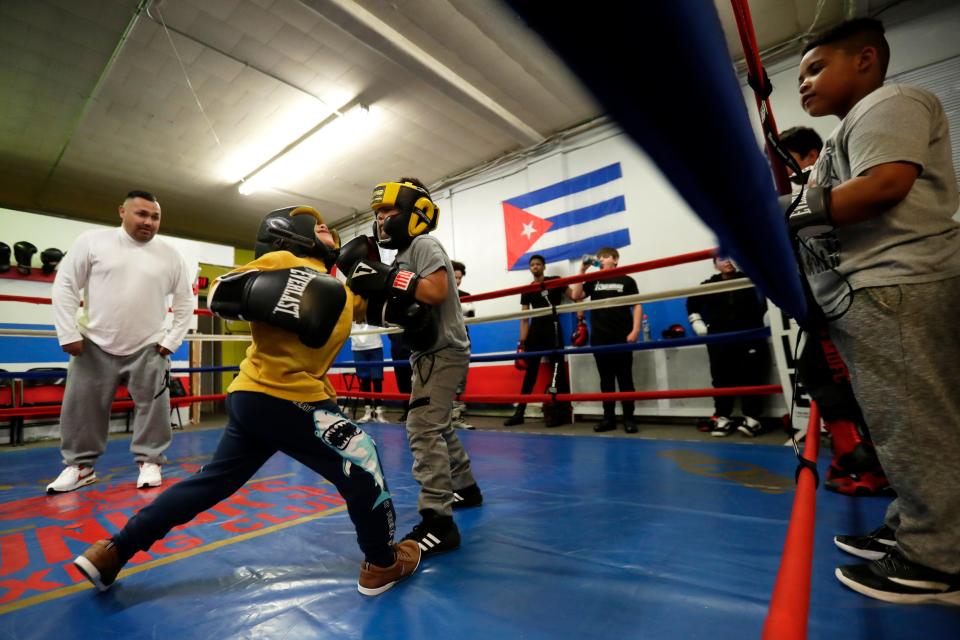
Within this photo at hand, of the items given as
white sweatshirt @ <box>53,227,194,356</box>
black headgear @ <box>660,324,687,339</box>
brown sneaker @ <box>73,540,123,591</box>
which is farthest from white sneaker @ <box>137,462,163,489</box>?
black headgear @ <box>660,324,687,339</box>

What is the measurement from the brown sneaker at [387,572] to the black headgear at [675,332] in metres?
3.31

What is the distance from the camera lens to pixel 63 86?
410 centimetres

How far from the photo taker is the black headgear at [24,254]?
4891 millimetres

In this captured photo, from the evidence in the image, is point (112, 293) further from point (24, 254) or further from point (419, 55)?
point (24, 254)

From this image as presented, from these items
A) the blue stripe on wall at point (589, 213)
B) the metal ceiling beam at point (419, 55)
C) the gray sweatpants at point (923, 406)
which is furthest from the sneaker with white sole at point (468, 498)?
the blue stripe on wall at point (589, 213)

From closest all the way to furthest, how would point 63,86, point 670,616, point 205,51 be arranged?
point 670,616 < point 205,51 < point 63,86

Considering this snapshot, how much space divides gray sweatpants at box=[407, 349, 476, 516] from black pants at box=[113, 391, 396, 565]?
30 centimetres

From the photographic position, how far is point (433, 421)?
146 cm

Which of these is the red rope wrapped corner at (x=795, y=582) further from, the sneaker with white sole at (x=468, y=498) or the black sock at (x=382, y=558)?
the sneaker with white sole at (x=468, y=498)

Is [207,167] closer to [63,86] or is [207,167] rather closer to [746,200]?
[63,86]

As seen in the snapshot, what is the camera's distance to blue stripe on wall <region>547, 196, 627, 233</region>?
4.62 m

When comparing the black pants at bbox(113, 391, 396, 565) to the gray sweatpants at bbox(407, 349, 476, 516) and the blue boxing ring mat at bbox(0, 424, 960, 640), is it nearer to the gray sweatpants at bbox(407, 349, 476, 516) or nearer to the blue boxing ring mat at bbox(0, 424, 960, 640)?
the blue boxing ring mat at bbox(0, 424, 960, 640)

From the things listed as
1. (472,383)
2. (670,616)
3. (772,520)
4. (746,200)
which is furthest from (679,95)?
(472,383)

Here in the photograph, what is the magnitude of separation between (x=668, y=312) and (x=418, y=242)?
3.38m
